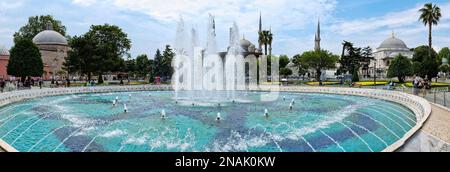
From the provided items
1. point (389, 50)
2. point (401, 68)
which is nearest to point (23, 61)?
point (401, 68)

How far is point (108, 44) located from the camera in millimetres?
54969

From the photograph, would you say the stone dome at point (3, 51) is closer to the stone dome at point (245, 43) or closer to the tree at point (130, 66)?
the tree at point (130, 66)

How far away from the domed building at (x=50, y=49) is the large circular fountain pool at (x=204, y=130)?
5299 cm

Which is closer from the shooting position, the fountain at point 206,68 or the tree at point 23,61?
the fountain at point 206,68

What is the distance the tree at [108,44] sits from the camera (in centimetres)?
4894

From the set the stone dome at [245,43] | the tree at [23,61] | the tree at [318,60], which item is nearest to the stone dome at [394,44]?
the stone dome at [245,43]

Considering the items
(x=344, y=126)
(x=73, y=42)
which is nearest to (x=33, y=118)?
(x=344, y=126)

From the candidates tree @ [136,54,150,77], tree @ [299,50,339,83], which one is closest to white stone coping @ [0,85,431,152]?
tree @ [299,50,339,83]

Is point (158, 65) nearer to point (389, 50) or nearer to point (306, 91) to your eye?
point (306, 91)

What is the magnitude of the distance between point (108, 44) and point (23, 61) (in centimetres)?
1220

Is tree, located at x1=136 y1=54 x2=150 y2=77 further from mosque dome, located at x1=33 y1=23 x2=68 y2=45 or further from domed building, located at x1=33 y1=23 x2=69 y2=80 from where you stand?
mosque dome, located at x1=33 y1=23 x2=68 y2=45

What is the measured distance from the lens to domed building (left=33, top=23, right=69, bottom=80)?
6956 cm

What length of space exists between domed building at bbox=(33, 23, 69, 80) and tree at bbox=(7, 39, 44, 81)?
73.4 feet
